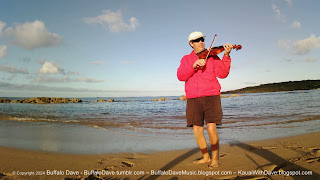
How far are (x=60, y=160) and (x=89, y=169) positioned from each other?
0.92 metres

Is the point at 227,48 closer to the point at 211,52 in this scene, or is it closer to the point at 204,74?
the point at 211,52

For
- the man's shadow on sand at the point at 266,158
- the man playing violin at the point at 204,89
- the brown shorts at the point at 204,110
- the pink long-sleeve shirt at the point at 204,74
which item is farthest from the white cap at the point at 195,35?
the man's shadow on sand at the point at 266,158

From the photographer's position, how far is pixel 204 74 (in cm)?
327

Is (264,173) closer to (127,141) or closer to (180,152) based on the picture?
(180,152)

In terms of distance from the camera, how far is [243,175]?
277 cm

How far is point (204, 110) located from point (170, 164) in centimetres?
114

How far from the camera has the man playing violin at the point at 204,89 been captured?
323 cm

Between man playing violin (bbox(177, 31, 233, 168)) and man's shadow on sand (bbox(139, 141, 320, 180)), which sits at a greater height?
man playing violin (bbox(177, 31, 233, 168))

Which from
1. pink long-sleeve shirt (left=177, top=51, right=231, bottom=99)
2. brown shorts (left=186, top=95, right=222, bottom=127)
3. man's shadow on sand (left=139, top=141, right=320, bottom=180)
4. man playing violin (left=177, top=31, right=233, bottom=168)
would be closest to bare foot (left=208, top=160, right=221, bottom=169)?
man playing violin (left=177, top=31, right=233, bottom=168)

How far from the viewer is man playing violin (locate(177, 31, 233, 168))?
323cm

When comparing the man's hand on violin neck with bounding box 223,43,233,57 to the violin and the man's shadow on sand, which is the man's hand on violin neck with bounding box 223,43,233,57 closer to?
the violin

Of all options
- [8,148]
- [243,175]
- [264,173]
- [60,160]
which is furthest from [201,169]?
[8,148]

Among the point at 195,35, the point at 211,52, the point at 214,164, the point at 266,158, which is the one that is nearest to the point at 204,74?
the point at 211,52

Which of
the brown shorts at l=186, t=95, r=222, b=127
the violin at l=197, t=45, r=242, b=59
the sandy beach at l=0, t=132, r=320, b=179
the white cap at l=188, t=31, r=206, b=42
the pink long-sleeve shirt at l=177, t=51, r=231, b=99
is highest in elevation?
the white cap at l=188, t=31, r=206, b=42
